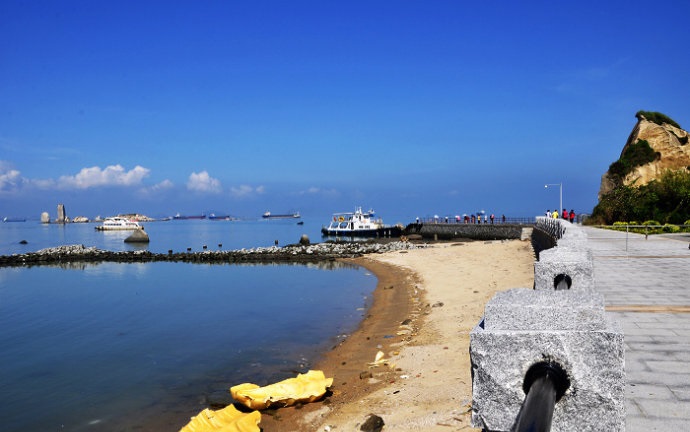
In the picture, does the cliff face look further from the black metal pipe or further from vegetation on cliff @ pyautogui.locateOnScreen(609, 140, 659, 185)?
the black metal pipe

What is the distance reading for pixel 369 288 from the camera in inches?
1162

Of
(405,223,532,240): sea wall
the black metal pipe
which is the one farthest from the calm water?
(405,223,532,240): sea wall

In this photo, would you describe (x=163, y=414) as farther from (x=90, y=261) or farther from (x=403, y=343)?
(x=90, y=261)

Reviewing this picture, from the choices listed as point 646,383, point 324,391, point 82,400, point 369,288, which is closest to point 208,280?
point 369,288

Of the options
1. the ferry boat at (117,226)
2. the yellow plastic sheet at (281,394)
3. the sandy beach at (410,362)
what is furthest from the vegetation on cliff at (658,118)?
the ferry boat at (117,226)

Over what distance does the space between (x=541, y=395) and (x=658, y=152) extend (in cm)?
5818

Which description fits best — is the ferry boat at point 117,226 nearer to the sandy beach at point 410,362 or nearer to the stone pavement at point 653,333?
the sandy beach at point 410,362

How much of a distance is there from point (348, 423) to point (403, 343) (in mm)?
5887

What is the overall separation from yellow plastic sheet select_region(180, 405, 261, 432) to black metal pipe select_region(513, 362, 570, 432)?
760cm

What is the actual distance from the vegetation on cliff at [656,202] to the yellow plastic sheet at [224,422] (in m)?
40.0

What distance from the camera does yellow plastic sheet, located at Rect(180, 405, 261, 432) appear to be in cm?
891

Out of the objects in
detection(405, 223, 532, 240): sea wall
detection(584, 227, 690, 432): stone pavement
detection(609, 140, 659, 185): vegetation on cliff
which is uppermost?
detection(609, 140, 659, 185): vegetation on cliff

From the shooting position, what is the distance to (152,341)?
18.9m

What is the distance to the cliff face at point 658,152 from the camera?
50.6m
